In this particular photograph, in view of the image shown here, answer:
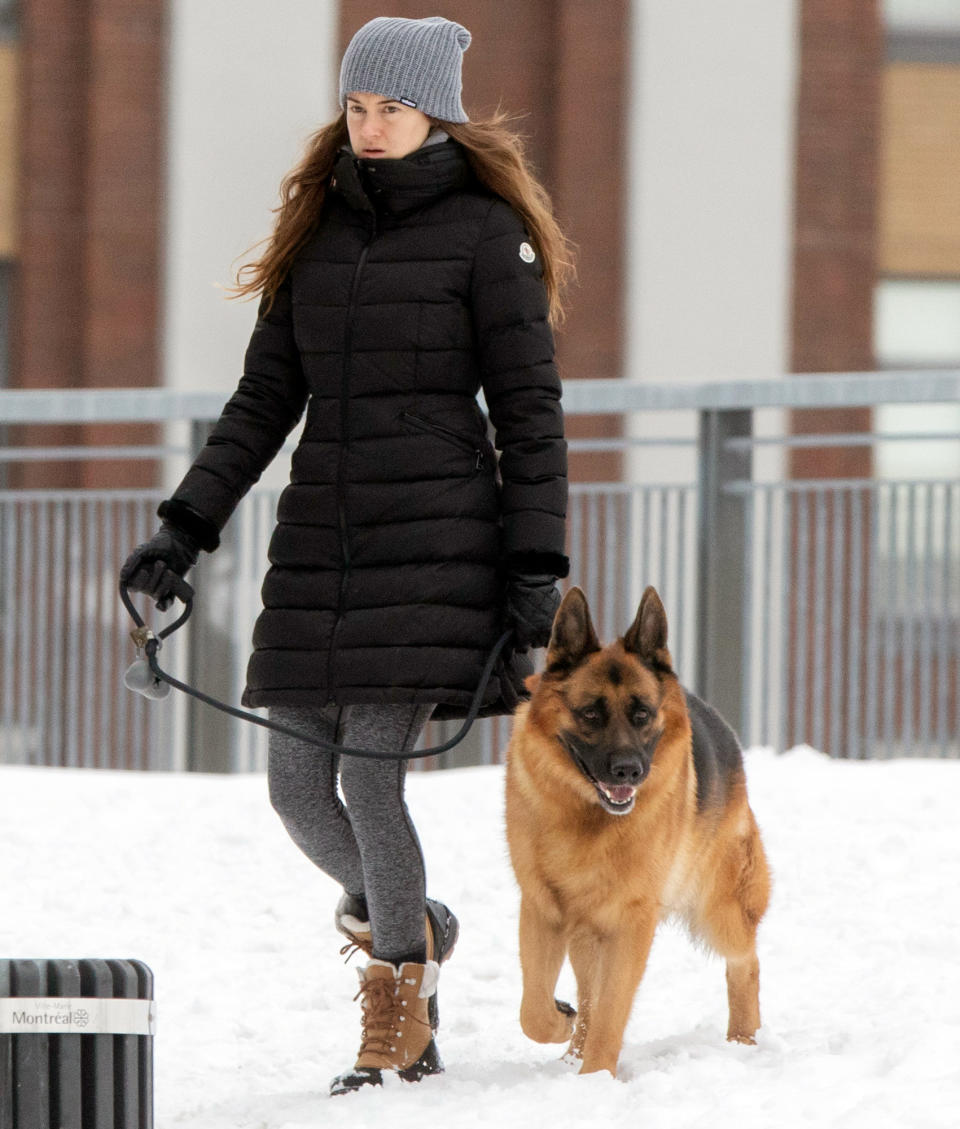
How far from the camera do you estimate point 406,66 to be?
337cm

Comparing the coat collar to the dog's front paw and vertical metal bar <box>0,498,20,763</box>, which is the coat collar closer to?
the dog's front paw

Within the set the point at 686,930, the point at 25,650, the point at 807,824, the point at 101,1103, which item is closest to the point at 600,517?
the point at 807,824

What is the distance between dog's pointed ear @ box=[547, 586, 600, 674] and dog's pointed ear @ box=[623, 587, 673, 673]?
3.7 inches

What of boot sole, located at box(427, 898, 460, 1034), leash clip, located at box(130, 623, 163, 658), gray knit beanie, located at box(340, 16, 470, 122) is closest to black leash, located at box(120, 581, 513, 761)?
leash clip, located at box(130, 623, 163, 658)

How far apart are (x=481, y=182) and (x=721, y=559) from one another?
3.84 meters

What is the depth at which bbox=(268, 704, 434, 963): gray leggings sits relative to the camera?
3.40 meters

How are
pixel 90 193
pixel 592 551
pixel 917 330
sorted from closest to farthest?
1. pixel 592 551
2. pixel 90 193
3. pixel 917 330

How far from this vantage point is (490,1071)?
3641 mm

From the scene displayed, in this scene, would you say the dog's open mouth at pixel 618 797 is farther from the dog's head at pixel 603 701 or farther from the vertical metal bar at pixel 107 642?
the vertical metal bar at pixel 107 642

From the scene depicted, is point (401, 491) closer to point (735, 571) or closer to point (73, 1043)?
point (73, 1043)

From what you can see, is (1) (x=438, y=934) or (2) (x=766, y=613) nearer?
(1) (x=438, y=934)

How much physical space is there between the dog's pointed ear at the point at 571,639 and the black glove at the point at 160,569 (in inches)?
28.0

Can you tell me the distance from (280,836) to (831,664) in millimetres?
2414

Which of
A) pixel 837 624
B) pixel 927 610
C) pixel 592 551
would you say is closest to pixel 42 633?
pixel 592 551
